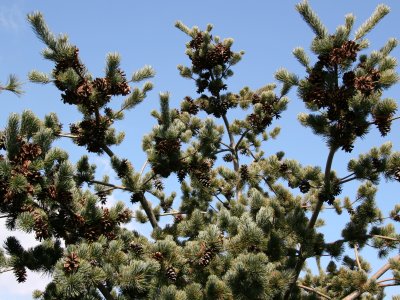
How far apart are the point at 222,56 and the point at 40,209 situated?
6.25 meters

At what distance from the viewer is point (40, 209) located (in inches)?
184

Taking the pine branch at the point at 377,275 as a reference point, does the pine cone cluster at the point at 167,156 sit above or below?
above

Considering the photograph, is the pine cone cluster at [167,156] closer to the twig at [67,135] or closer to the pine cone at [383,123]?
the twig at [67,135]

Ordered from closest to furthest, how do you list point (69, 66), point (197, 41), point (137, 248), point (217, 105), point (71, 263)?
point (71, 263) → point (69, 66) → point (137, 248) → point (197, 41) → point (217, 105)

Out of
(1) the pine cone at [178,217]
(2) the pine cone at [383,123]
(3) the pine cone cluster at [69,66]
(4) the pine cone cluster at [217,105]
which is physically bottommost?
(2) the pine cone at [383,123]

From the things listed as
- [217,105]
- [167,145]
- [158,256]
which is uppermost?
[217,105]

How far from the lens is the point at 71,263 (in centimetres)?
421

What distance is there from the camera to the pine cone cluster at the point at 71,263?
4.19m

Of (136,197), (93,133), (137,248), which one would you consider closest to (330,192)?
(137,248)

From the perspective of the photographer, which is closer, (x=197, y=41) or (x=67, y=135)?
(x=67, y=135)

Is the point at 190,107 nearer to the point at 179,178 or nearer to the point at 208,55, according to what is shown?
the point at 208,55

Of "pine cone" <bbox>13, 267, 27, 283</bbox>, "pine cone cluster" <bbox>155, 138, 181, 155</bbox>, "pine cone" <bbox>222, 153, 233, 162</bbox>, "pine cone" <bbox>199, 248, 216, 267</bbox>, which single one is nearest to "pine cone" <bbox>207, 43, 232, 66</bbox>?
"pine cone" <bbox>222, 153, 233, 162</bbox>

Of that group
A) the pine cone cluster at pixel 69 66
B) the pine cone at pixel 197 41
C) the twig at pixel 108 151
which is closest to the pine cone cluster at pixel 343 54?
the pine cone cluster at pixel 69 66

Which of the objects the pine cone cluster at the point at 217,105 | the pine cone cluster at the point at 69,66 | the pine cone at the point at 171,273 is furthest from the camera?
the pine cone cluster at the point at 217,105
